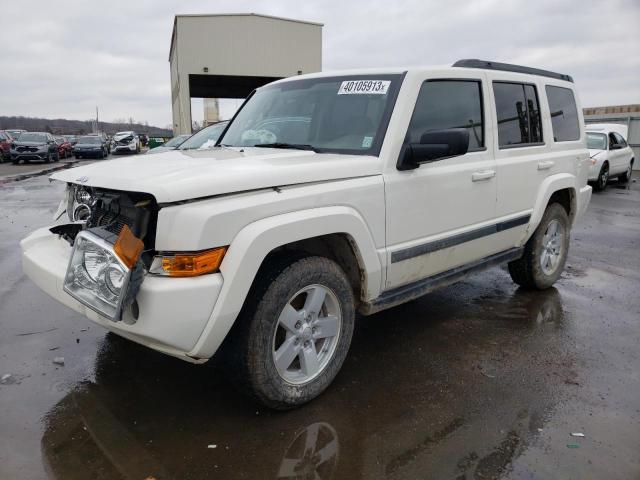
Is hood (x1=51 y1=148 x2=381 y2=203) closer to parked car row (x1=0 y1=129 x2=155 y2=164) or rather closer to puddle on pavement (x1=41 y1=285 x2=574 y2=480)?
puddle on pavement (x1=41 y1=285 x2=574 y2=480)

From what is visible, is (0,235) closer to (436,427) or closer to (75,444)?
(75,444)

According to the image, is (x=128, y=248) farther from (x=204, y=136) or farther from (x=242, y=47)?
(x=242, y=47)

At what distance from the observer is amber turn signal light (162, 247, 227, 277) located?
7.97 feet

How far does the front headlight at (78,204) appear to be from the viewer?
3.31m

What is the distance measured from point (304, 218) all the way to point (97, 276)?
3.44 ft

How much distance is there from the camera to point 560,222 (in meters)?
5.15

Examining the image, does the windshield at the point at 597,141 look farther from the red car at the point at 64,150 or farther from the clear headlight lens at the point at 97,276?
the red car at the point at 64,150

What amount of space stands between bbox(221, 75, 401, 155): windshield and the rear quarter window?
221cm

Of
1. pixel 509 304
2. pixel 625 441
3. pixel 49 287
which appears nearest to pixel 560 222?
pixel 509 304

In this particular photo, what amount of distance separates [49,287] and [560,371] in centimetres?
326

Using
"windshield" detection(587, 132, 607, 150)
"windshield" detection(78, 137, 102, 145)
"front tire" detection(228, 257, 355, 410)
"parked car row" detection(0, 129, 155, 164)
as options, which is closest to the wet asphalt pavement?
"front tire" detection(228, 257, 355, 410)

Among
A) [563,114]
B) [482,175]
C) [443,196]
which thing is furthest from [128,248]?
[563,114]

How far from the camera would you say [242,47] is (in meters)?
29.1

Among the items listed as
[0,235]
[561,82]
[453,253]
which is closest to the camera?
[453,253]
